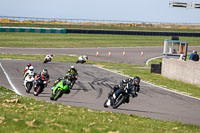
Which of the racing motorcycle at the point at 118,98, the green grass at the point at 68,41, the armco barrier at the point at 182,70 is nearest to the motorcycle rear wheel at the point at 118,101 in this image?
the racing motorcycle at the point at 118,98

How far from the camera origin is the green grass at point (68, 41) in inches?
2361

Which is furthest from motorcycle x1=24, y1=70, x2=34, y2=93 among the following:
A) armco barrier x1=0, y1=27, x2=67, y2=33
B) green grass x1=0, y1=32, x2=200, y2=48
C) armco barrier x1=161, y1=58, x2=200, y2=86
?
armco barrier x1=0, y1=27, x2=67, y2=33

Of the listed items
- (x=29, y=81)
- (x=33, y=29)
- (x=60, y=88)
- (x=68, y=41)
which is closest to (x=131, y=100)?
(x=60, y=88)

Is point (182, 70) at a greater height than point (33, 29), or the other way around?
point (33, 29)

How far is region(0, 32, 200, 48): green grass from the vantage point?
197 feet

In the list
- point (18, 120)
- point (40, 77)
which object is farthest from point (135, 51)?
point (18, 120)

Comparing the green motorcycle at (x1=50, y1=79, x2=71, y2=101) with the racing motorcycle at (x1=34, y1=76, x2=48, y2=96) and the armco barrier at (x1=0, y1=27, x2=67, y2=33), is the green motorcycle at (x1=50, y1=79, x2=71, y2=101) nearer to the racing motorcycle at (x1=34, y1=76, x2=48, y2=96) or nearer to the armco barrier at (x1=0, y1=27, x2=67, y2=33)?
the racing motorcycle at (x1=34, y1=76, x2=48, y2=96)

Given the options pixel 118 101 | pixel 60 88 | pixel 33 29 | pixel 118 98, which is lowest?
pixel 118 101

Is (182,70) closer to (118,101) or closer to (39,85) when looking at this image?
(39,85)

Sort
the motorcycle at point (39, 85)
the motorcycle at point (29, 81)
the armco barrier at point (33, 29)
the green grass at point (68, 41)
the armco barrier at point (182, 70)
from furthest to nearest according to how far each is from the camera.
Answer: the armco barrier at point (33, 29) < the green grass at point (68, 41) < the armco barrier at point (182, 70) < the motorcycle at point (29, 81) < the motorcycle at point (39, 85)

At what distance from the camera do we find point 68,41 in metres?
65.6

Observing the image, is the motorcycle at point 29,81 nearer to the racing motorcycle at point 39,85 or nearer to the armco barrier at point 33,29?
the racing motorcycle at point 39,85

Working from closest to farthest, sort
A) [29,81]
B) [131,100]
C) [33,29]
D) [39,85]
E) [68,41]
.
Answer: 1. [131,100]
2. [39,85]
3. [29,81]
4. [68,41]
5. [33,29]

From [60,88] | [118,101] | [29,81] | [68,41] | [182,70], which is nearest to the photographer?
[118,101]
